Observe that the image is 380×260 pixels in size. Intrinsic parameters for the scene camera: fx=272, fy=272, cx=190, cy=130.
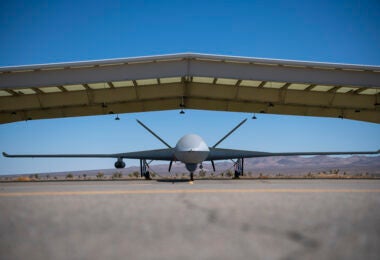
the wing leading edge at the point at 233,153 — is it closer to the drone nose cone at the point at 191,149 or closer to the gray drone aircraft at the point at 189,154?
the gray drone aircraft at the point at 189,154

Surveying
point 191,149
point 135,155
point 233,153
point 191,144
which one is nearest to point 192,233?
point 191,149

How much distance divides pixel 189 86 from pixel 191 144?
5.87 metres

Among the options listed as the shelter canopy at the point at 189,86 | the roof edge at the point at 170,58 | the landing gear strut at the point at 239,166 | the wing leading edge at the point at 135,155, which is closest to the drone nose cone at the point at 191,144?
the shelter canopy at the point at 189,86

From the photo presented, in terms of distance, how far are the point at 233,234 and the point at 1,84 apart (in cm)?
1725

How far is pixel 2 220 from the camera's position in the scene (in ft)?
10.8

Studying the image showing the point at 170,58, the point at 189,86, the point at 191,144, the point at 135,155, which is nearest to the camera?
the point at 191,144

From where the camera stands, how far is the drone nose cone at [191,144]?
14.5 m

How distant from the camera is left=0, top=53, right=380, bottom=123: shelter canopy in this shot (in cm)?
1534

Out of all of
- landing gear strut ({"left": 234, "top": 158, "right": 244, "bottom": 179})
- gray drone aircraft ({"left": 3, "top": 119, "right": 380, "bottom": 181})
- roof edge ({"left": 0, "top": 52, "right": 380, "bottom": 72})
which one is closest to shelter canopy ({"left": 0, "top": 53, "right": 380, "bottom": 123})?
roof edge ({"left": 0, "top": 52, "right": 380, "bottom": 72})

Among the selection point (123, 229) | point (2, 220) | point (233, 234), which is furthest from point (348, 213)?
point (2, 220)

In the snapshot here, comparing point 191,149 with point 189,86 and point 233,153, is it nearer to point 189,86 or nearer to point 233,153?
point 189,86

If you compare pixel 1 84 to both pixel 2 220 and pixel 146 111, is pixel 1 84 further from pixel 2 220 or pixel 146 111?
pixel 2 220

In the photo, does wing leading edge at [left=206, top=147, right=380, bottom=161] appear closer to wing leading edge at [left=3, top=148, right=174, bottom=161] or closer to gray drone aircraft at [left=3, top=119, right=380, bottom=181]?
gray drone aircraft at [left=3, top=119, right=380, bottom=181]

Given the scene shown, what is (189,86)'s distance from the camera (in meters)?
19.2
